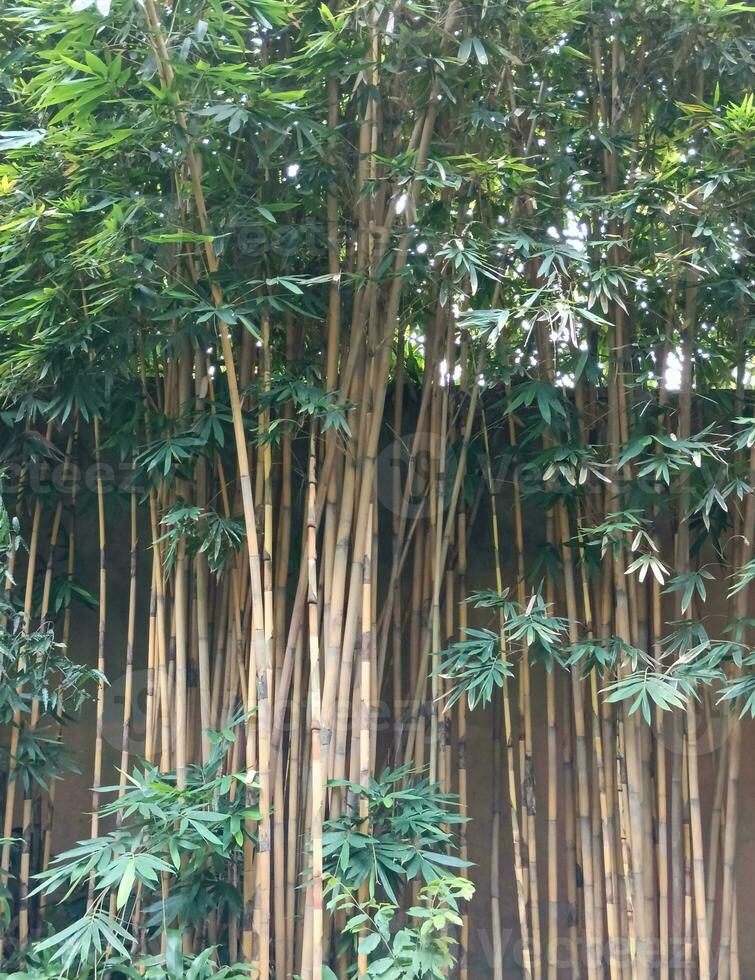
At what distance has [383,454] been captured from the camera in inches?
114

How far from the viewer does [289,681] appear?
8.20 ft

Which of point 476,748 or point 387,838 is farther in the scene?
point 476,748

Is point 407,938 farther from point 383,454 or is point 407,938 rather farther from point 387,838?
point 383,454

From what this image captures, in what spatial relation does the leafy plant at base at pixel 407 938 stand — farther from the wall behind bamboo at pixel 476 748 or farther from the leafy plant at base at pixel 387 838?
the wall behind bamboo at pixel 476 748

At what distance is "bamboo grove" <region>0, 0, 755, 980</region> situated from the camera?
2.22m

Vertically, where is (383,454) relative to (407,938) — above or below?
above

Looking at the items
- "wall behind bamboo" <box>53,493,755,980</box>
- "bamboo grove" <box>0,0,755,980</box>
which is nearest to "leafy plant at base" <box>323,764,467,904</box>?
"bamboo grove" <box>0,0,755,980</box>

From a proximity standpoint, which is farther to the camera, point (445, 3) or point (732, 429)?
point (732, 429)

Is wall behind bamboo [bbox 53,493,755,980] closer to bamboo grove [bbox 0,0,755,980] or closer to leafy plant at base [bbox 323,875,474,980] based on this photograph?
bamboo grove [bbox 0,0,755,980]

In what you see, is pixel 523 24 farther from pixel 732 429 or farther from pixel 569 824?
pixel 569 824

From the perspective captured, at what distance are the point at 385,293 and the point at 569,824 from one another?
5.22 feet

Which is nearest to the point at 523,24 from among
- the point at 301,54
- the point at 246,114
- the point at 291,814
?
the point at 301,54

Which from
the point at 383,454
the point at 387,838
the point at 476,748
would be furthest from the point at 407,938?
the point at 383,454

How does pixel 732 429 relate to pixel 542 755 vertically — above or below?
above
